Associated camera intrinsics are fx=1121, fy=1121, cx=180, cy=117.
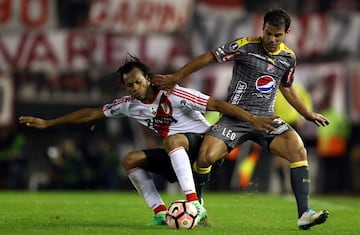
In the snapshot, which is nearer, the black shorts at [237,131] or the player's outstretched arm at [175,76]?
the player's outstretched arm at [175,76]

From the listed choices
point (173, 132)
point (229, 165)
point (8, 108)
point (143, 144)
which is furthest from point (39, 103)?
point (173, 132)

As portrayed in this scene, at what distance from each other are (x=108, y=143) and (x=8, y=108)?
2310 millimetres

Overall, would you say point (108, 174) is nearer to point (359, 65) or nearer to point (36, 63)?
point (36, 63)

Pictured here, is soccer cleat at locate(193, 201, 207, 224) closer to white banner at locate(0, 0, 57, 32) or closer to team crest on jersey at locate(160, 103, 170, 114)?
team crest on jersey at locate(160, 103, 170, 114)

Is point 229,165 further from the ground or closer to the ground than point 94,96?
closer to the ground

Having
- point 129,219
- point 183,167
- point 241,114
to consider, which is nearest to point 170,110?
point 183,167

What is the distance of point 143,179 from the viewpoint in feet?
38.2

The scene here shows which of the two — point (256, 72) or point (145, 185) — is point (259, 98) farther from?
point (145, 185)

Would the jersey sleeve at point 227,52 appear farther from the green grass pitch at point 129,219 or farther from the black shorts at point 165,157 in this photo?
the green grass pitch at point 129,219

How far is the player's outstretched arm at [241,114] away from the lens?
35.9 ft

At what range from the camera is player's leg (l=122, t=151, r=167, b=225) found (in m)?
11.6

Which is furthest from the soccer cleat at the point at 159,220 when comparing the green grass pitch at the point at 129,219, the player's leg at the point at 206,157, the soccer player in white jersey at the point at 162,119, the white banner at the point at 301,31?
the white banner at the point at 301,31

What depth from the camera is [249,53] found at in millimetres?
11430

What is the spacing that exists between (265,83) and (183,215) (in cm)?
173
